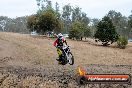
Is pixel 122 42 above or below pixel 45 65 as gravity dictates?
below

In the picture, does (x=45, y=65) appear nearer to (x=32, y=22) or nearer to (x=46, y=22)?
(x=46, y=22)

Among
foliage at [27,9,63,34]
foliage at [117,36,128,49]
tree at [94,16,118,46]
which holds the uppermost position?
foliage at [27,9,63,34]

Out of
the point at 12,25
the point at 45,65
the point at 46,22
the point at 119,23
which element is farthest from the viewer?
the point at 12,25

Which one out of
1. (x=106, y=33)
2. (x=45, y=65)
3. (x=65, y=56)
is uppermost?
(x=106, y=33)

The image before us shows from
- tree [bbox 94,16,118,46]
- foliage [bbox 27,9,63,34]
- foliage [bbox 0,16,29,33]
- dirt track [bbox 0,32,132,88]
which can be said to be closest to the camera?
dirt track [bbox 0,32,132,88]

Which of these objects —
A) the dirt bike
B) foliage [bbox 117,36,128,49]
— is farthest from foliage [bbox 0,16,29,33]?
the dirt bike

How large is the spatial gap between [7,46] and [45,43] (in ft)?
28.0

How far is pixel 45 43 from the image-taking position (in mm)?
48062

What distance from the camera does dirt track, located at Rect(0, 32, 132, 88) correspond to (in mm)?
12828

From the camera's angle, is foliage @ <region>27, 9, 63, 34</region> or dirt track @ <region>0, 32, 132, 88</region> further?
foliage @ <region>27, 9, 63, 34</region>

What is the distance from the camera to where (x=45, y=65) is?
19000 mm

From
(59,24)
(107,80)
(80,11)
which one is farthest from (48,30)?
(80,11)

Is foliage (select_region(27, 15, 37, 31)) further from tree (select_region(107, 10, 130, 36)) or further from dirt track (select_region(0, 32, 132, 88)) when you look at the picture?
tree (select_region(107, 10, 130, 36))

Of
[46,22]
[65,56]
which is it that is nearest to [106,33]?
[46,22]
